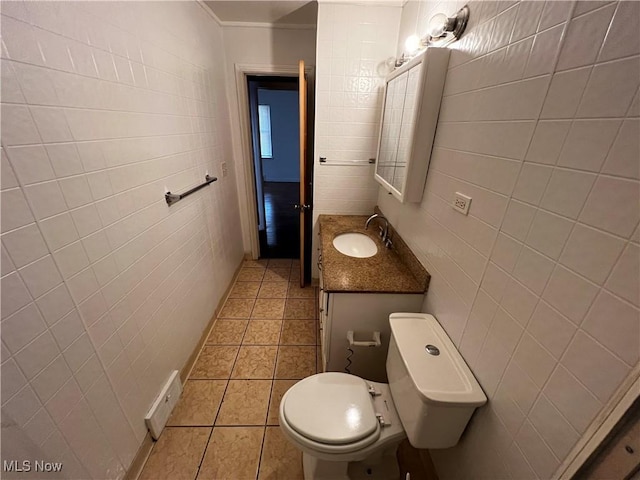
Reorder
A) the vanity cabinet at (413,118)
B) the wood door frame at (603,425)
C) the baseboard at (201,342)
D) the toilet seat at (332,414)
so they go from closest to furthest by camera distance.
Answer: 1. the wood door frame at (603,425)
2. the toilet seat at (332,414)
3. the vanity cabinet at (413,118)
4. the baseboard at (201,342)

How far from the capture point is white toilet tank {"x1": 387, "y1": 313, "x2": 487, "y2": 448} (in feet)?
2.70

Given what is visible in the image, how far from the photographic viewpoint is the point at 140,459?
3.87ft

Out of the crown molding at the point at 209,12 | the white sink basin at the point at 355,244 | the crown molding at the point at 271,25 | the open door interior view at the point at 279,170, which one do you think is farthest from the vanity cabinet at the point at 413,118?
the open door interior view at the point at 279,170

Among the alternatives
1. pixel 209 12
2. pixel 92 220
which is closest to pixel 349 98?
pixel 209 12

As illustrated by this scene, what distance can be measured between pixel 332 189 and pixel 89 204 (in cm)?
159

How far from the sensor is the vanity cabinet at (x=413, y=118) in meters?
1.09

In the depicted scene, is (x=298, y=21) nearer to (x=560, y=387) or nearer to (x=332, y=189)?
(x=332, y=189)

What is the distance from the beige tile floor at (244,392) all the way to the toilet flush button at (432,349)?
2.87 feet

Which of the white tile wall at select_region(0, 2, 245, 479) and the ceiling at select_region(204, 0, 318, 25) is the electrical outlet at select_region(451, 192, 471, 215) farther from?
the ceiling at select_region(204, 0, 318, 25)

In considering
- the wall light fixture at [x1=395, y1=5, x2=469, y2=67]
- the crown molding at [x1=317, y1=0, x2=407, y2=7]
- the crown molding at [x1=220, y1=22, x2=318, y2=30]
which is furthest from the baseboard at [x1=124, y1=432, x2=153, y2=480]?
the crown molding at [x1=220, y1=22, x2=318, y2=30]

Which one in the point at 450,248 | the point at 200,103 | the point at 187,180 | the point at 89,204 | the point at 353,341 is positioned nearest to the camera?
the point at 89,204

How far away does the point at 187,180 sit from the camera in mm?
1567

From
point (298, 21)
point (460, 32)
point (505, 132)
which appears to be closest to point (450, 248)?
point (505, 132)

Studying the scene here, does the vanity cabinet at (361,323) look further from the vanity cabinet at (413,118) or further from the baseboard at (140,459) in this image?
the baseboard at (140,459)
